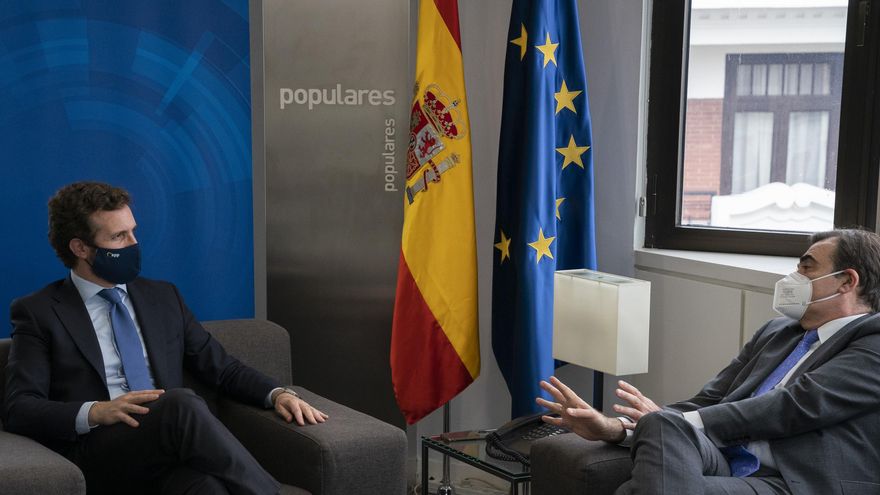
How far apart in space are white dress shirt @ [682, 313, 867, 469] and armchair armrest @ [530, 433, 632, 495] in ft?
0.66

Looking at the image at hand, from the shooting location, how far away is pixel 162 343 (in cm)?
297

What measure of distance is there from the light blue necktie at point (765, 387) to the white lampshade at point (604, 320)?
48 centimetres

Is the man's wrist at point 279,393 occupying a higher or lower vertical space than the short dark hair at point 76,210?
lower

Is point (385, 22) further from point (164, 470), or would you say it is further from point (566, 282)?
point (164, 470)

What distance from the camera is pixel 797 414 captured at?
247 centimetres

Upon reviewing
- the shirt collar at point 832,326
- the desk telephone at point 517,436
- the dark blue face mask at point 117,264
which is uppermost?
the dark blue face mask at point 117,264

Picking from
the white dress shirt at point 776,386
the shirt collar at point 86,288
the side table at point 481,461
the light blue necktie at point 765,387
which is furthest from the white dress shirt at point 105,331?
the light blue necktie at point 765,387

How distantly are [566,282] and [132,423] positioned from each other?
4.61ft

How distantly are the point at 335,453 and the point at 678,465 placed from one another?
0.90 meters

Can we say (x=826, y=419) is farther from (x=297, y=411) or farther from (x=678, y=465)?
(x=297, y=411)

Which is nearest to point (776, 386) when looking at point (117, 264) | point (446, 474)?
point (446, 474)

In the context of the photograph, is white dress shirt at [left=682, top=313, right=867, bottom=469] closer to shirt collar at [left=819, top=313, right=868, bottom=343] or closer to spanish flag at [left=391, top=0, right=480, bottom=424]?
shirt collar at [left=819, top=313, right=868, bottom=343]

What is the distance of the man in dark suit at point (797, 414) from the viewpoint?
2436mm

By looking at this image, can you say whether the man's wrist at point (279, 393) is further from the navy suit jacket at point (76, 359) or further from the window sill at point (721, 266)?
the window sill at point (721, 266)
